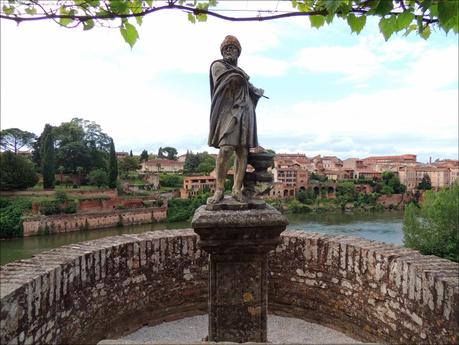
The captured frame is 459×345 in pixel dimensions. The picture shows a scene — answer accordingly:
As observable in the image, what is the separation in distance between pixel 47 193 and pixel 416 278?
43313 mm

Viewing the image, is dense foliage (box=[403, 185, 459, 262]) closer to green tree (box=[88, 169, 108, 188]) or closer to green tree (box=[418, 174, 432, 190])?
green tree (box=[88, 169, 108, 188])

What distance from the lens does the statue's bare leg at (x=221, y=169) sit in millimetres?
3260

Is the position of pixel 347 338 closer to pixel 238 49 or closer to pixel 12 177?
pixel 238 49

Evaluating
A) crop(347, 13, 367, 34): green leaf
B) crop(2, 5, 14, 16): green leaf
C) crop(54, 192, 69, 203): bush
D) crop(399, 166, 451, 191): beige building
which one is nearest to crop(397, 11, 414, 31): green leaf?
crop(347, 13, 367, 34): green leaf

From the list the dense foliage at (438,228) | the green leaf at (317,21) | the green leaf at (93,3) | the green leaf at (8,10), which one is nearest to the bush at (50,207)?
the dense foliage at (438,228)

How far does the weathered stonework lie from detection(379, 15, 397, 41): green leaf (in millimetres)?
38613

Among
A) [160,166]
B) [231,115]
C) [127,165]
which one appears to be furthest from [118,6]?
[160,166]

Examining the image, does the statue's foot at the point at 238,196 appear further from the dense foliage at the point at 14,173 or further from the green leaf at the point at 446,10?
the dense foliage at the point at 14,173

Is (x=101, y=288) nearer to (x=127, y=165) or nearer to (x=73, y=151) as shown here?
(x=73, y=151)

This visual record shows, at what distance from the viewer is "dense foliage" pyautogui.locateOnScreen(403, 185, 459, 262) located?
17966 mm

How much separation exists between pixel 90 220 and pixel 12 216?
24.3 ft

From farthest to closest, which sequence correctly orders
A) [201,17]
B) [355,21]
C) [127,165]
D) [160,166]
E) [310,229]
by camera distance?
[160,166]
[127,165]
[310,229]
[201,17]
[355,21]

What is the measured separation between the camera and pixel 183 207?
47094 millimetres

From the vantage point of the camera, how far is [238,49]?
10.9 ft
